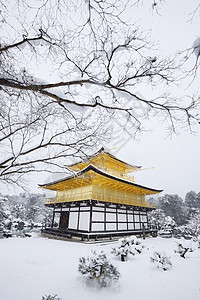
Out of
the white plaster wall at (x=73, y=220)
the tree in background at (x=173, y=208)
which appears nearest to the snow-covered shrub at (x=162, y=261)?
the white plaster wall at (x=73, y=220)

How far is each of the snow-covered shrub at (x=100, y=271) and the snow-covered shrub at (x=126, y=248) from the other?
8.07 ft

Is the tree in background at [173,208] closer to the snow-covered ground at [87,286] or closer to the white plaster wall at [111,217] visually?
the white plaster wall at [111,217]

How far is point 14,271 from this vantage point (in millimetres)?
4617

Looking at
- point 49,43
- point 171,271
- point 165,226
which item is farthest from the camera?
point 165,226

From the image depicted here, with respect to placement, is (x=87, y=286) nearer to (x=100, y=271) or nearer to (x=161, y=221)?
(x=100, y=271)

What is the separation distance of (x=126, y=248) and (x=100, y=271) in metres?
3.05

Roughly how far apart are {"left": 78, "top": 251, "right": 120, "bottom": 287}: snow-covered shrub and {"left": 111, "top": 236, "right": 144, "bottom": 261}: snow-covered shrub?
246 centimetres

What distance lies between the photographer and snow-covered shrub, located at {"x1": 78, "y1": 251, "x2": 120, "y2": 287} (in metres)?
3.90

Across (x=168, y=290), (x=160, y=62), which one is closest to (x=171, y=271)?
(x=168, y=290)

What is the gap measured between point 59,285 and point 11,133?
4.33m

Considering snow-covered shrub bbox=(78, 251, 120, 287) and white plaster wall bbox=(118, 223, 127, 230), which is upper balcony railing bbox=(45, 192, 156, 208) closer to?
white plaster wall bbox=(118, 223, 127, 230)

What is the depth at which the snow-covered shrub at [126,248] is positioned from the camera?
643 centimetres

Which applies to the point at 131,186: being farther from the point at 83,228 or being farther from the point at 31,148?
the point at 31,148

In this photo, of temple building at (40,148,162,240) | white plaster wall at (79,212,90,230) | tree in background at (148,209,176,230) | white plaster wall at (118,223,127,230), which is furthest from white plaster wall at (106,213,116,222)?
tree in background at (148,209,176,230)
